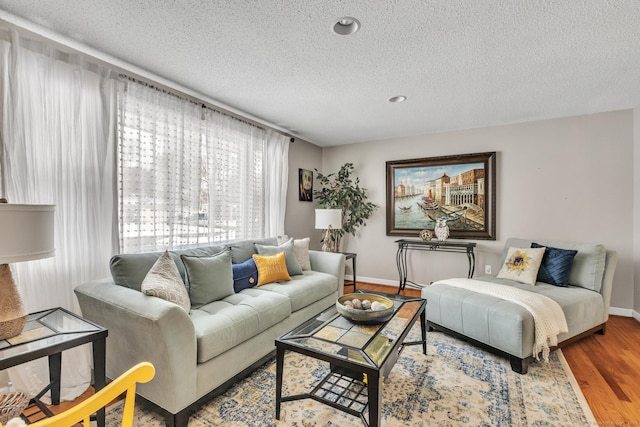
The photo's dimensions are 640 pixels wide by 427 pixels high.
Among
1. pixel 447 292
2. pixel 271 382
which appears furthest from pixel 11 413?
pixel 447 292

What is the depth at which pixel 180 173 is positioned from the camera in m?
2.81

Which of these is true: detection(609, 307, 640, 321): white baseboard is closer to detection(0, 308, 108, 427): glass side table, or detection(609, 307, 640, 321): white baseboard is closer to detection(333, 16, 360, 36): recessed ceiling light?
detection(333, 16, 360, 36): recessed ceiling light

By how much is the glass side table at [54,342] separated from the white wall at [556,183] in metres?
3.00

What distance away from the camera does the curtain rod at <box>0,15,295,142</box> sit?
6.11 ft

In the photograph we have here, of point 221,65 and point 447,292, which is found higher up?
point 221,65

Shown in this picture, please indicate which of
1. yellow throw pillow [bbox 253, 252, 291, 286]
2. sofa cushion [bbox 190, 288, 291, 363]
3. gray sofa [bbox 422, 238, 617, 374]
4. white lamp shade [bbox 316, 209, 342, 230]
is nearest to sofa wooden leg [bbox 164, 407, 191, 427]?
sofa cushion [bbox 190, 288, 291, 363]

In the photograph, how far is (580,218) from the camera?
352cm

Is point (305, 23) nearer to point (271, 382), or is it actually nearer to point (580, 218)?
point (271, 382)

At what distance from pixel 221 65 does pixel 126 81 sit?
781mm

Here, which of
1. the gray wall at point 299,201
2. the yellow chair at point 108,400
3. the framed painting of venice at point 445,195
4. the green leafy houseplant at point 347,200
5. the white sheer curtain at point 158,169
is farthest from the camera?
the green leafy houseplant at point 347,200

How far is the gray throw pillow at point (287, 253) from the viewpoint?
3.11m

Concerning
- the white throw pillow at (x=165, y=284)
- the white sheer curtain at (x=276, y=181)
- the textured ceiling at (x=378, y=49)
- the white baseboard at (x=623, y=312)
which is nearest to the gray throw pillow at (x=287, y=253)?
the white sheer curtain at (x=276, y=181)

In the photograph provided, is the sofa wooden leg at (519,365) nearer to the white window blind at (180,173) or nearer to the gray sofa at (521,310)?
the gray sofa at (521,310)

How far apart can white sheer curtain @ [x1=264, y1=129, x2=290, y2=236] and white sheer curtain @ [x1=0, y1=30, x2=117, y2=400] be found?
1.86m
